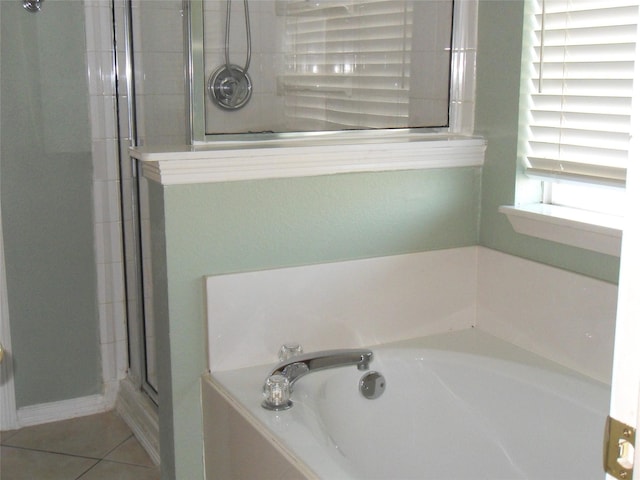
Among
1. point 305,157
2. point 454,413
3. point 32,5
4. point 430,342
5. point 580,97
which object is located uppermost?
point 32,5

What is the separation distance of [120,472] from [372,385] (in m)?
1.03

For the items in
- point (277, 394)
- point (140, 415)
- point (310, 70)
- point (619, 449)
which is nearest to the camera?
point (619, 449)

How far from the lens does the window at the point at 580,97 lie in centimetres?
171

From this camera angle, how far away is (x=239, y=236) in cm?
185

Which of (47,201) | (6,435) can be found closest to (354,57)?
(47,201)

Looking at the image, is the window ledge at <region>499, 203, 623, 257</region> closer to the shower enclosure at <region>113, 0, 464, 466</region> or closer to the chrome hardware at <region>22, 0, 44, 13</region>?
the shower enclosure at <region>113, 0, 464, 466</region>

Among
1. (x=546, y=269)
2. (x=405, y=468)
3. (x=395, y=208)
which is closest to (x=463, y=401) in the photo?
(x=405, y=468)

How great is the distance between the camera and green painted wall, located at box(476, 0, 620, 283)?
1963mm

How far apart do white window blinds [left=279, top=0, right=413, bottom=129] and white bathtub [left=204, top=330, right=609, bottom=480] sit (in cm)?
68

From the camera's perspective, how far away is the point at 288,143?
1956 millimetres

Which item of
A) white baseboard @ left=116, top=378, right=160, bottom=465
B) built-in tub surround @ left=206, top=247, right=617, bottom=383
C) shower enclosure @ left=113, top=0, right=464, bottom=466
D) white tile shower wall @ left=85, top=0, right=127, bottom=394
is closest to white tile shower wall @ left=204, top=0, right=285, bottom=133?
shower enclosure @ left=113, top=0, right=464, bottom=466

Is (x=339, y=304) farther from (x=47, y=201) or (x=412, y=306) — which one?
(x=47, y=201)

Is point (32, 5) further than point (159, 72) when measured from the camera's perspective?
Yes

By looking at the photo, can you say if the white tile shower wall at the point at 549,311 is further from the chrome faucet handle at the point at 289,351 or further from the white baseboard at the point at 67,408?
the white baseboard at the point at 67,408
